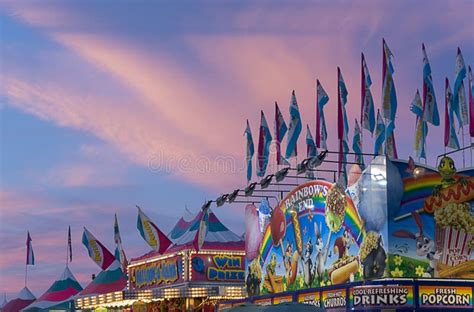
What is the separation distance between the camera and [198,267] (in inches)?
2110

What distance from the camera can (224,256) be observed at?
179 feet

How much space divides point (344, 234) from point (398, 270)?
12.2 ft

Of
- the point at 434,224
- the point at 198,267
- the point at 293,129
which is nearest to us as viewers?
the point at 434,224

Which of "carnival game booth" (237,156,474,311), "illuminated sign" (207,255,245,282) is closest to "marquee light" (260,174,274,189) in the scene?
"carnival game booth" (237,156,474,311)

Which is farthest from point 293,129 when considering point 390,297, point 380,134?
point 390,297

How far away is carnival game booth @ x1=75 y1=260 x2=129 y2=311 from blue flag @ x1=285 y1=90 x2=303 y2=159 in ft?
77.3

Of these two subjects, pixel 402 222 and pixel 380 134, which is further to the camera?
pixel 380 134

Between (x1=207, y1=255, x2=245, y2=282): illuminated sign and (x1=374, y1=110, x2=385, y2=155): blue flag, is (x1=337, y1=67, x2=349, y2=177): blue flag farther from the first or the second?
(x1=207, y1=255, x2=245, y2=282): illuminated sign

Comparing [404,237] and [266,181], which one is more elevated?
[266,181]

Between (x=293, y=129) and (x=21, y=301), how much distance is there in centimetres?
5148

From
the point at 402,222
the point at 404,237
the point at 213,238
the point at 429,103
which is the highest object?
the point at 429,103

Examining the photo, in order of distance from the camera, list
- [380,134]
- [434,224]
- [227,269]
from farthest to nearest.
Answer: [227,269], [380,134], [434,224]

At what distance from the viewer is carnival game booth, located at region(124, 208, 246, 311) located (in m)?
53.1

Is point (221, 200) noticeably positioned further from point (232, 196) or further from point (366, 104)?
point (366, 104)
